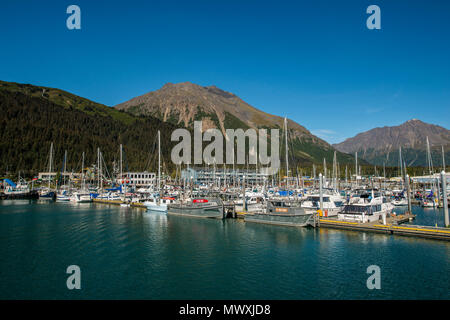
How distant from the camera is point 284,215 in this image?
5322 centimetres

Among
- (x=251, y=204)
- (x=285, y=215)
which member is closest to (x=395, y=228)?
(x=285, y=215)

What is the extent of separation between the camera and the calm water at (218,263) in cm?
2531

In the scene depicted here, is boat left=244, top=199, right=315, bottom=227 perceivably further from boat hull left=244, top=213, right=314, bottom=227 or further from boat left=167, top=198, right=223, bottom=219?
boat left=167, top=198, right=223, bottom=219

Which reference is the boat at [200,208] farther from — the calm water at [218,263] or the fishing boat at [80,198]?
the fishing boat at [80,198]

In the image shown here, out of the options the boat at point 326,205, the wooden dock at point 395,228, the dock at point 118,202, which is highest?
the boat at point 326,205

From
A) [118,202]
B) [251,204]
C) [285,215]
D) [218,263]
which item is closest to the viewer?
[218,263]

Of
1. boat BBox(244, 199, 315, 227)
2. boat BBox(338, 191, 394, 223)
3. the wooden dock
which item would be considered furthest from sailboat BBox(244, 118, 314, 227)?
boat BBox(338, 191, 394, 223)

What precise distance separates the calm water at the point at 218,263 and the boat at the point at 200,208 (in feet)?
40.7

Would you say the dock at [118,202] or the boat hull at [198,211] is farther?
the dock at [118,202]

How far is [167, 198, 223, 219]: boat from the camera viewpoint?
214 ft

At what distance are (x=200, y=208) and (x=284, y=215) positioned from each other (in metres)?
21.8

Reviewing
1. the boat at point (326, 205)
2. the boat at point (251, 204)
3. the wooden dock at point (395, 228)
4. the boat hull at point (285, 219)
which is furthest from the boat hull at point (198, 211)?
the wooden dock at point (395, 228)

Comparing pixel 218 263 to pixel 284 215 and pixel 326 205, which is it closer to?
pixel 284 215

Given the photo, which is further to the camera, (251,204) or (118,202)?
Answer: (118,202)
